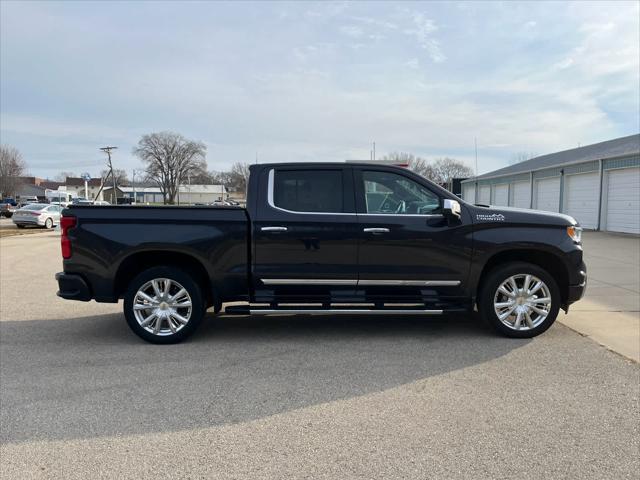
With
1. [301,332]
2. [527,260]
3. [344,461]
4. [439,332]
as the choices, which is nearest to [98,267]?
[301,332]

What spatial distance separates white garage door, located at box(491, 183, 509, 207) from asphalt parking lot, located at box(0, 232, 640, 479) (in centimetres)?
2829

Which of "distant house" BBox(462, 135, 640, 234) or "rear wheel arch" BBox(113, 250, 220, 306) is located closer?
"rear wheel arch" BBox(113, 250, 220, 306)

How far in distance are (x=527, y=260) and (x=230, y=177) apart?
386ft

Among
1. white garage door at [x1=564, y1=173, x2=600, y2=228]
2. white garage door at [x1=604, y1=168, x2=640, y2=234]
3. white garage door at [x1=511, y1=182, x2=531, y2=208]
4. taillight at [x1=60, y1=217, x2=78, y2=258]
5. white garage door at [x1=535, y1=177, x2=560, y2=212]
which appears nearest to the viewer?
taillight at [x1=60, y1=217, x2=78, y2=258]

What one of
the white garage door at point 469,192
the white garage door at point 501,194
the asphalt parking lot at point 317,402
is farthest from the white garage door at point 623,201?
the white garage door at point 469,192

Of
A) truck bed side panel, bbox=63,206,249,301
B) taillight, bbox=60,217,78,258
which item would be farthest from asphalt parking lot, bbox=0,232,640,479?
taillight, bbox=60,217,78,258

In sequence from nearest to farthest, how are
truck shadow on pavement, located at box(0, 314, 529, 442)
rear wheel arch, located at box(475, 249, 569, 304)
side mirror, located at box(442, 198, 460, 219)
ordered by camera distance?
truck shadow on pavement, located at box(0, 314, 529, 442) < side mirror, located at box(442, 198, 460, 219) < rear wheel arch, located at box(475, 249, 569, 304)

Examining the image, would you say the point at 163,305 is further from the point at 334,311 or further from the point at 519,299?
the point at 519,299

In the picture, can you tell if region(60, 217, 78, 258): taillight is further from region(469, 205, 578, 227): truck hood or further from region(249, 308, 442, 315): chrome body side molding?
region(469, 205, 578, 227): truck hood

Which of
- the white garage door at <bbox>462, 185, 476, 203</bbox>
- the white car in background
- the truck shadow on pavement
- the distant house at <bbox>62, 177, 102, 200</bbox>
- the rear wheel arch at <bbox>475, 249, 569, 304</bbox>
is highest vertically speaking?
the distant house at <bbox>62, 177, 102, 200</bbox>

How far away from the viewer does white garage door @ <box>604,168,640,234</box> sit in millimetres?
19500

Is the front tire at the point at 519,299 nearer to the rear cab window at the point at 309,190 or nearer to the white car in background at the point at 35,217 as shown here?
the rear cab window at the point at 309,190

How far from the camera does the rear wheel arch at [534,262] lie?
5465mm

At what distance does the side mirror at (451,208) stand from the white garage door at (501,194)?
29.5m
